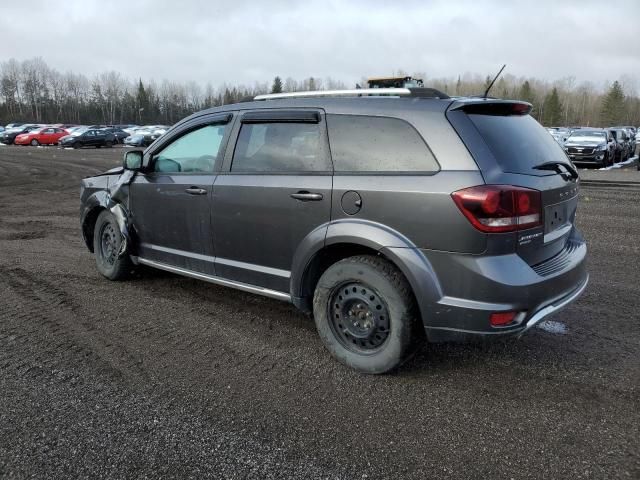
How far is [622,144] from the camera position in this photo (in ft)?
92.1

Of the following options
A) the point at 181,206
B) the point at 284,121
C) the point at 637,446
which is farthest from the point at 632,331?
the point at 181,206

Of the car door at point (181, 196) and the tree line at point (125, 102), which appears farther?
the tree line at point (125, 102)

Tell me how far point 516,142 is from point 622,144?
29599mm

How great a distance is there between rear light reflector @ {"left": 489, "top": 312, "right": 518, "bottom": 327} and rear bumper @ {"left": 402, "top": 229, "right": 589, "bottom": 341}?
2 cm

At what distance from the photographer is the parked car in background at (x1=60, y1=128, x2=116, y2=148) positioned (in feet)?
125

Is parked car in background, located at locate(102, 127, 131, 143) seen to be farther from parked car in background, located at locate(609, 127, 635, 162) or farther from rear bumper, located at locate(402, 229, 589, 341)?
rear bumper, located at locate(402, 229, 589, 341)

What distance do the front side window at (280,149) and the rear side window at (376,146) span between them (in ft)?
0.45

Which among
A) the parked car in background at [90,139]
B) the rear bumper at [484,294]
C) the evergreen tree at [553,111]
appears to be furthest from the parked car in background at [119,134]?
the evergreen tree at [553,111]

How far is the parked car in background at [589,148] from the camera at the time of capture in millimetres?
Result: 22422

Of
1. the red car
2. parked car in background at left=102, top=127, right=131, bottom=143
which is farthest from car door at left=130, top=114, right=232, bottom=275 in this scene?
the red car

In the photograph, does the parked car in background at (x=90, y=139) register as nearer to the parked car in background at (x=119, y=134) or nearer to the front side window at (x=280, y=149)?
the parked car in background at (x=119, y=134)

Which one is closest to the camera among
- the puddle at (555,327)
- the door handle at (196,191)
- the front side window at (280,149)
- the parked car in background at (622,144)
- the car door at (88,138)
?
the front side window at (280,149)

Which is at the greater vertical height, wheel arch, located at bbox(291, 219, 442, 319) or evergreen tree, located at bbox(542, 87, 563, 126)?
evergreen tree, located at bbox(542, 87, 563, 126)

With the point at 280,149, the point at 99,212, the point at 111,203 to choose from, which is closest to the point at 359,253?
the point at 280,149
